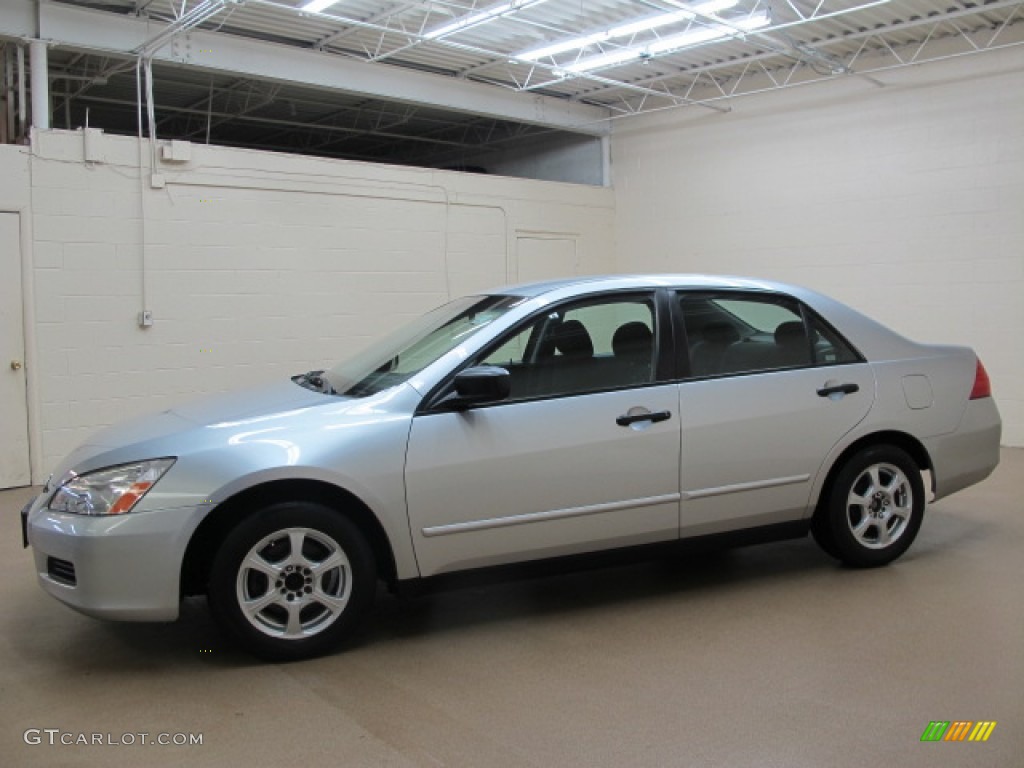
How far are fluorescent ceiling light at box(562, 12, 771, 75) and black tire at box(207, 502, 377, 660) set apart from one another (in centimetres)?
589

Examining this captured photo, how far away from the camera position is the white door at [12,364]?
7453mm

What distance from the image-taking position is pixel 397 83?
9.93m

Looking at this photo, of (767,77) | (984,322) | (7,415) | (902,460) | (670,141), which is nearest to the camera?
A: (902,460)

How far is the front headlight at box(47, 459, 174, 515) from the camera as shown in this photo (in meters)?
3.45

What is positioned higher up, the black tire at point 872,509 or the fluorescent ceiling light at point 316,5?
the fluorescent ceiling light at point 316,5

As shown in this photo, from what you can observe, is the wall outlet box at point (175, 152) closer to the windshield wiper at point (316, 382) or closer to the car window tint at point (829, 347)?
the windshield wiper at point (316, 382)

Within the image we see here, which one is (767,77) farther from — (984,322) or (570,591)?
(570,591)

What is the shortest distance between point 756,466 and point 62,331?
234 inches

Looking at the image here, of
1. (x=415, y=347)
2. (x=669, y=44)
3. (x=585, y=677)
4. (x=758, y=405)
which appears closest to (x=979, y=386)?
(x=758, y=405)

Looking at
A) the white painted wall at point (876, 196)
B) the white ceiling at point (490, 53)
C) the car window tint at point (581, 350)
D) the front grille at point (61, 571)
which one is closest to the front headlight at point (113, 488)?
the front grille at point (61, 571)

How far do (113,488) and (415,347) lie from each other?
1.44 m

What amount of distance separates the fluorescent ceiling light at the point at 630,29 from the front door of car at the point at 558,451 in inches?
170

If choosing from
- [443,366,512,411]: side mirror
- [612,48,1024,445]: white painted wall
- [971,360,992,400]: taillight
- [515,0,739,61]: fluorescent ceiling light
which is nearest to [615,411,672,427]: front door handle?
[443,366,512,411]: side mirror

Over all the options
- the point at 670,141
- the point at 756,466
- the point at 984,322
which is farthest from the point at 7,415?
the point at 984,322
